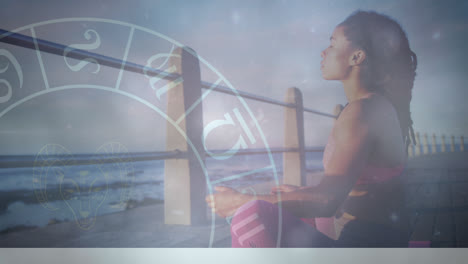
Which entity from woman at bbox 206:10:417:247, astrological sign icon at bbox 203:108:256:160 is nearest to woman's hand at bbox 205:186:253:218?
woman at bbox 206:10:417:247

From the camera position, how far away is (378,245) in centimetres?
90

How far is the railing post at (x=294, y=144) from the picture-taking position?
1.60 metres

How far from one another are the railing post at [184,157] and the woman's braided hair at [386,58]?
0.72 m

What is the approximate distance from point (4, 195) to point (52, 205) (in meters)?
0.29

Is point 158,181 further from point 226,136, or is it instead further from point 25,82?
point 25,82

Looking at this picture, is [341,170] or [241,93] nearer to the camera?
[341,170]

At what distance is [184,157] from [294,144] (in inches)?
30.9

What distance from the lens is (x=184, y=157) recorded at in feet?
3.78

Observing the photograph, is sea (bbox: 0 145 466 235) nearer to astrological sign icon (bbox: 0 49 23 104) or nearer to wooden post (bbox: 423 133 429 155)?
wooden post (bbox: 423 133 429 155)

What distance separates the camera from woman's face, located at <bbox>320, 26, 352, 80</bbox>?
3.42 ft

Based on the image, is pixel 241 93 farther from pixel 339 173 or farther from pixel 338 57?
pixel 339 173

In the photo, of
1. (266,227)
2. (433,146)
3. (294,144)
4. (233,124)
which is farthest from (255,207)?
(433,146)

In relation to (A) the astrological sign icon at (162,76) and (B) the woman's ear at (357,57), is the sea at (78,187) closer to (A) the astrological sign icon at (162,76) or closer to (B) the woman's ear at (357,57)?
(A) the astrological sign icon at (162,76)
